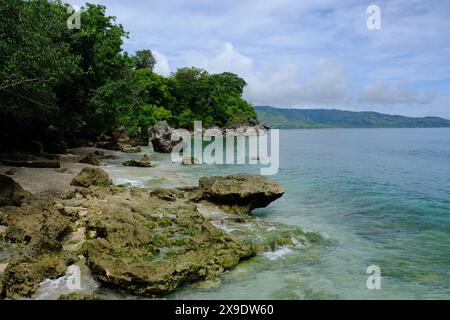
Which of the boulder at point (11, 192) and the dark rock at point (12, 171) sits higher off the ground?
the dark rock at point (12, 171)

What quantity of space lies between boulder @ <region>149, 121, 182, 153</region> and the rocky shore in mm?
31607

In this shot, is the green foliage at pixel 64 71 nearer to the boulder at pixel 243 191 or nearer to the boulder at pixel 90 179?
the boulder at pixel 90 179

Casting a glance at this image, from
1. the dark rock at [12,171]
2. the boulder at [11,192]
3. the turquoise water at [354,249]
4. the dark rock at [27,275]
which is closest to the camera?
the dark rock at [27,275]

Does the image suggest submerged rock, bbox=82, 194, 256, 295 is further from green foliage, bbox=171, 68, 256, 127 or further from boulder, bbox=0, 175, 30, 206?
green foliage, bbox=171, 68, 256, 127

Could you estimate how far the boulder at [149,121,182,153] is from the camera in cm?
5259

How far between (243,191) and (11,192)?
10.2 m

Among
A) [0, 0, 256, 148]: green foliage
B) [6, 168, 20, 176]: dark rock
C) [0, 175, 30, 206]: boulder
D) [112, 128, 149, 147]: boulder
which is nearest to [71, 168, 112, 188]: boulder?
[6, 168, 20, 176]: dark rock

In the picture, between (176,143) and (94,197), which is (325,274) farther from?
(176,143)

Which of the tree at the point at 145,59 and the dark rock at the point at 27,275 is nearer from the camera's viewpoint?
the dark rock at the point at 27,275

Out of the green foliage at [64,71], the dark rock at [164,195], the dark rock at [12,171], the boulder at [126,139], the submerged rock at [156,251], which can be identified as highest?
the green foliage at [64,71]

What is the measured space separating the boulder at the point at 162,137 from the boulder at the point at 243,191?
33553 millimetres

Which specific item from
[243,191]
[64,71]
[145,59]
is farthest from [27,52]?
[145,59]

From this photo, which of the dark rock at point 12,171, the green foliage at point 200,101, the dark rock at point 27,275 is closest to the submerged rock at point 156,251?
the dark rock at point 27,275

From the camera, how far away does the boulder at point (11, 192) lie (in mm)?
16094
